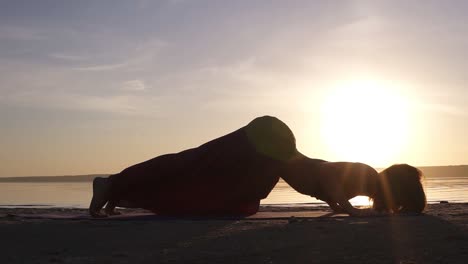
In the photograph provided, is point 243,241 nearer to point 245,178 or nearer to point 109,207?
point 245,178

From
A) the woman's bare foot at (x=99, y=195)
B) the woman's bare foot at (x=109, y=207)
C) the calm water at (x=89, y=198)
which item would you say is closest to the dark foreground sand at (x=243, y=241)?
the woman's bare foot at (x=99, y=195)

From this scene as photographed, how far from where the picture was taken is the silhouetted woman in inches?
268

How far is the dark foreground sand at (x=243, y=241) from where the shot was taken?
12.3 feet

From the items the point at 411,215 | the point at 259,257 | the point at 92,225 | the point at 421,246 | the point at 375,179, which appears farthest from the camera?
the point at 375,179

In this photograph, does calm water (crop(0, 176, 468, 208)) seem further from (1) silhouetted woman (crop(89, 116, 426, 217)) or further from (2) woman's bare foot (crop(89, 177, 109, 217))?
(2) woman's bare foot (crop(89, 177, 109, 217))

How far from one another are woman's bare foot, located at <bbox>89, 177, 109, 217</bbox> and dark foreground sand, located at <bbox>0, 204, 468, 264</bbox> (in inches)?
27.6

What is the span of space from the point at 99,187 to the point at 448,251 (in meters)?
4.28

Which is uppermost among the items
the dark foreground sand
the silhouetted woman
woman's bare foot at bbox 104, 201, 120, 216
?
the silhouetted woman

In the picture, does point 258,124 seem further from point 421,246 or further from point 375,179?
point 421,246

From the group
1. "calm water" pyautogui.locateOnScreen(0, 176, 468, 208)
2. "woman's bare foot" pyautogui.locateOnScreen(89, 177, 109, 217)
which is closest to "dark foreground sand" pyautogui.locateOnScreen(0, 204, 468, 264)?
"woman's bare foot" pyautogui.locateOnScreen(89, 177, 109, 217)

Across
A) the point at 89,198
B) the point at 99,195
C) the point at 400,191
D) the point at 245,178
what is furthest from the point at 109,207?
the point at 89,198

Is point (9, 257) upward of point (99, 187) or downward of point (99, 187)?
downward

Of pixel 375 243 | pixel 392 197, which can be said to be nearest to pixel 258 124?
pixel 392 197

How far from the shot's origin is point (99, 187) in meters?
6.89
